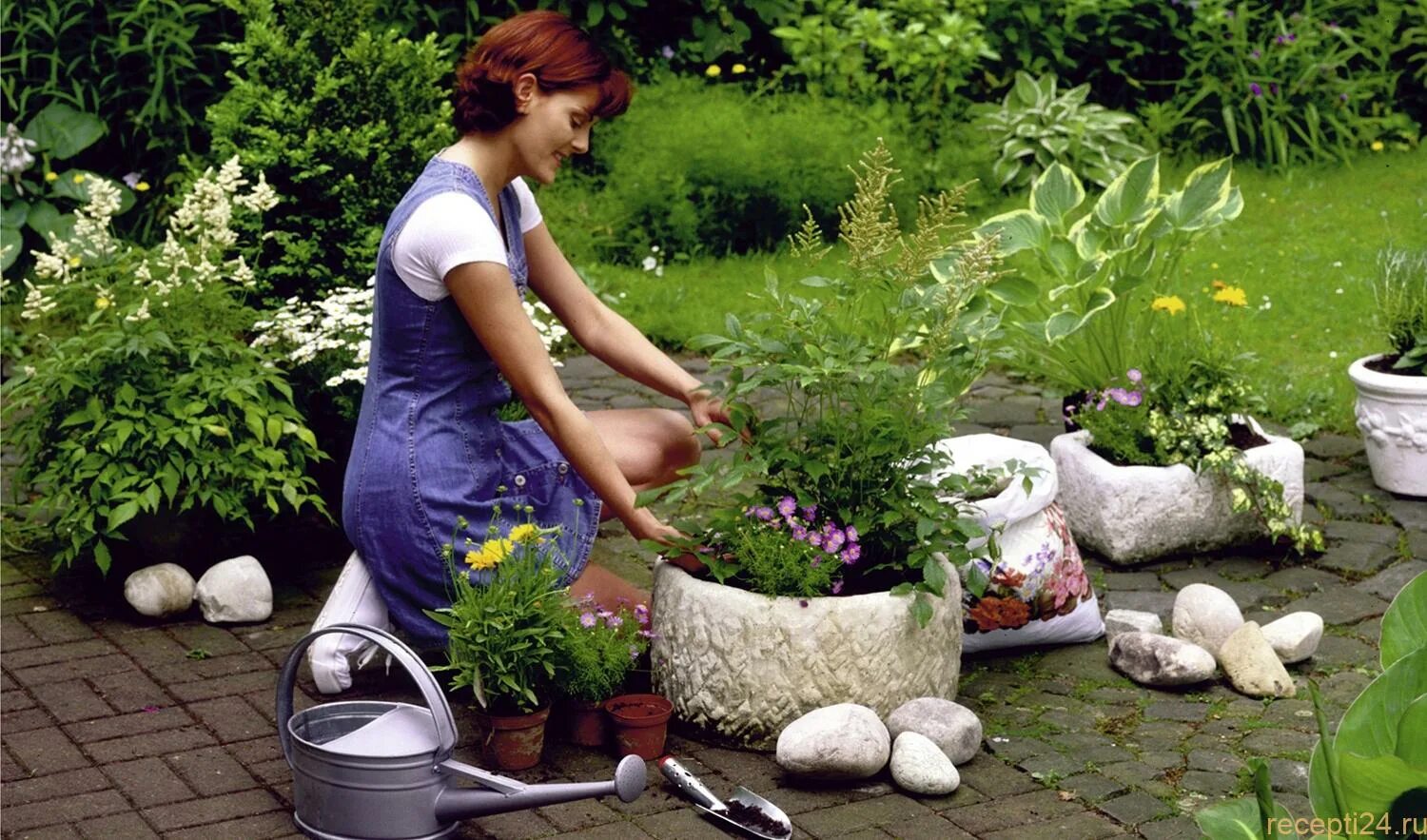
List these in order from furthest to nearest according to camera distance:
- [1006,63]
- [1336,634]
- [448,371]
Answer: [1006,63] → [1336,634] → [448,371]

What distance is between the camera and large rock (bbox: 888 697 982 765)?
12.0 ft

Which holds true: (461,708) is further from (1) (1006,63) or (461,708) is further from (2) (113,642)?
(1) (1006,63)

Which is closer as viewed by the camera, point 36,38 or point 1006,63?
point 36,38

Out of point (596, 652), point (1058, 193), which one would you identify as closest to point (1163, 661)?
point (596, 652)

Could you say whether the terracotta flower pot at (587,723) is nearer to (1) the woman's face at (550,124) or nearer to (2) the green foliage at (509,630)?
(2) the green foliage at (509,630)

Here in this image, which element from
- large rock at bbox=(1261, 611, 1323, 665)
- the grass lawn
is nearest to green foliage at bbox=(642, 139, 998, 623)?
large rock at bbox=(1261, 611, 1323, 665)

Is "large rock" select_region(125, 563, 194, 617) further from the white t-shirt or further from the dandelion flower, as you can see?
the dandelion flower

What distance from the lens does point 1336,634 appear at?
4.38m

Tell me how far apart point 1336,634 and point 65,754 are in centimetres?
313

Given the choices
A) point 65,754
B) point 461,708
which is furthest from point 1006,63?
point 65,754

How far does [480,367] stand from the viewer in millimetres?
4074

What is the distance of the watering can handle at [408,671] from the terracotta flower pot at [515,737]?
355 millimetres

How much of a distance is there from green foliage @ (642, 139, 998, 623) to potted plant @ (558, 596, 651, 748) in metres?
0.36

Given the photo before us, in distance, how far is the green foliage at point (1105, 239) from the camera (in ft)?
16.5
